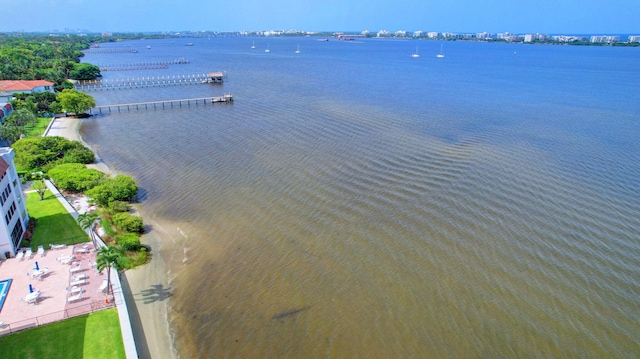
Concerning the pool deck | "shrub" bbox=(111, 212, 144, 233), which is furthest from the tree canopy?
the pool deck

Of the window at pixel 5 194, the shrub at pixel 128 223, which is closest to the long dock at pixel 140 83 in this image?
the shrub at pixel 128 223

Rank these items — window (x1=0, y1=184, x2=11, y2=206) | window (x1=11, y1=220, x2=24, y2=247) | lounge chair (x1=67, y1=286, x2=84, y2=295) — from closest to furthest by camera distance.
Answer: lounge chair (x1=67, y1=286, x2=84, y2=295)
window (x1=0, y1=184, x2=11, y2=206)
window (x1=11, y1=220, x2=24, y2=247)

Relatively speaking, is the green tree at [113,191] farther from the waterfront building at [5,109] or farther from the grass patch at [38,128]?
the waterfront building at [5,109]

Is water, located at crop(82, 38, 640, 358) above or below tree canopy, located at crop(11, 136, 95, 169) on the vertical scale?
below

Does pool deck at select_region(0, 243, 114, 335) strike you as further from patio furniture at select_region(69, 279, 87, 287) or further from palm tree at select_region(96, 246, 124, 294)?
palm tree at select_region(96, 246, 124, 294)

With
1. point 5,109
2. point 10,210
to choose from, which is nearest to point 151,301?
point 10,210

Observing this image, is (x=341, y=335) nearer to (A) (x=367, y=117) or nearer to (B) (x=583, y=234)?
(B) (x=583, y=234)

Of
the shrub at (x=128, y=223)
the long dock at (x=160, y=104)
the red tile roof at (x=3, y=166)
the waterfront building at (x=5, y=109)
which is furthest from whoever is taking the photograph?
the long dock at (x=160, y=104)
